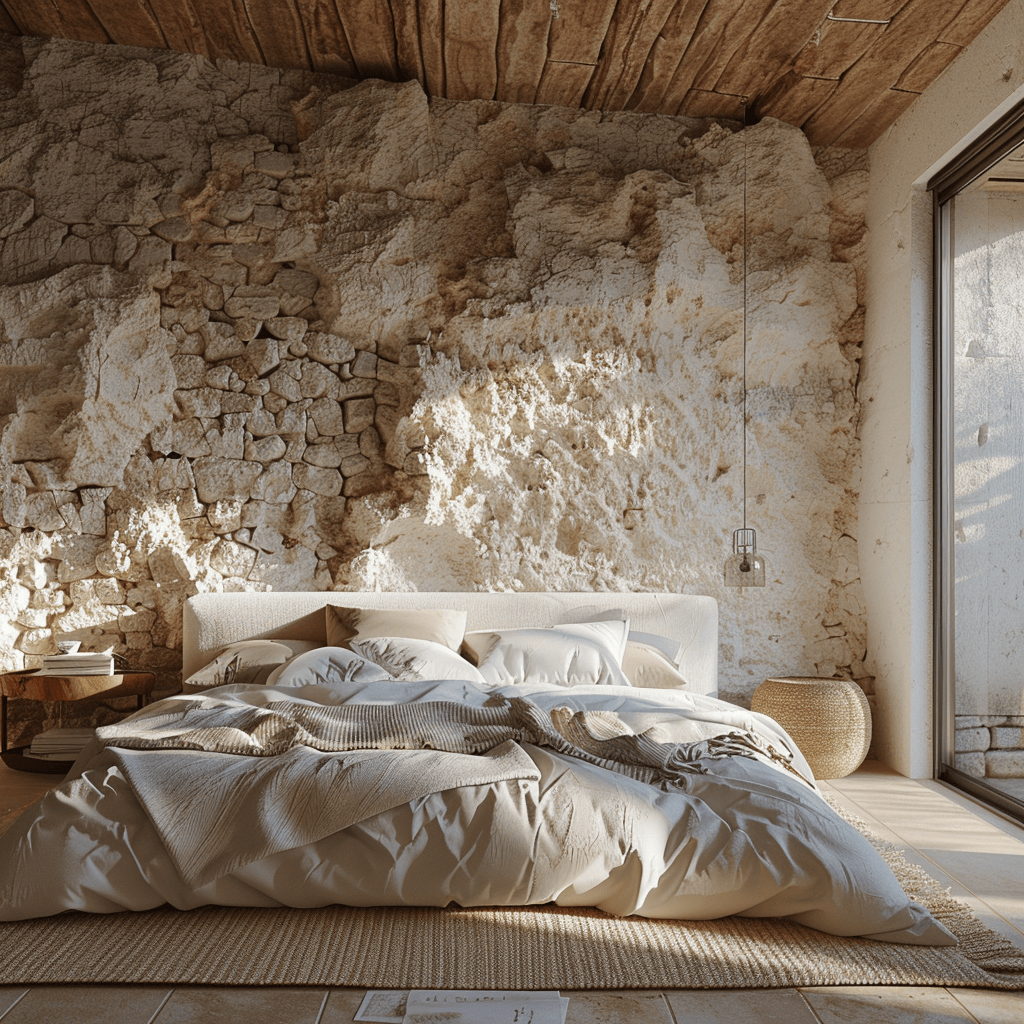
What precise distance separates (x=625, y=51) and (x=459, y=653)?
2.79m

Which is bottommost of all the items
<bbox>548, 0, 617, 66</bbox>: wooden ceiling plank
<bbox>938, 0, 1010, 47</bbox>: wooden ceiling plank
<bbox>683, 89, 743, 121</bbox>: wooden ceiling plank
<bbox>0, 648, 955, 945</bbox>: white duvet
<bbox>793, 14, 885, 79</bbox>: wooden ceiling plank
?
<bbox>0, 648, 955, 945</bbox>: white duvet

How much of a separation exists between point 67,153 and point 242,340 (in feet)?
3.88

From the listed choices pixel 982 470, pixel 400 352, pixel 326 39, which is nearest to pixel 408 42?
pixel 326 39

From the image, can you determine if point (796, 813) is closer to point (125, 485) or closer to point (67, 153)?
point (125, 485)

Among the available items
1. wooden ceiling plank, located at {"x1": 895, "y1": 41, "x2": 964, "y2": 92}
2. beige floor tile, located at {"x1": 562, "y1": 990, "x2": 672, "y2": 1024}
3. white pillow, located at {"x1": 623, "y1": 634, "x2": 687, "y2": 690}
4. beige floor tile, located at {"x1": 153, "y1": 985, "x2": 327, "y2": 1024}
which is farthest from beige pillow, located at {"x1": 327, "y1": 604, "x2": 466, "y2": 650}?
wooden ceiling plank, located at {"x1": 895, "y1": 41, "x2": 964, "y2": 92}

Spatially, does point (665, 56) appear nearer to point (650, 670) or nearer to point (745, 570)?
point (745, 570)

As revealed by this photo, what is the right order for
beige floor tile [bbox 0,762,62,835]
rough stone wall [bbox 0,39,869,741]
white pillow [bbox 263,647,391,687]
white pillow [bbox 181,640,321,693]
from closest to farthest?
beige floor tile [bbox 0,762,62,835], white pillow [bbox 263,647,391,687], white pillow [bbox 181,640,321,693], rough stone wall [bbox 0,39,869,741]

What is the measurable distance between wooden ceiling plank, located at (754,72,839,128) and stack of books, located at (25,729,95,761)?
14.0ft

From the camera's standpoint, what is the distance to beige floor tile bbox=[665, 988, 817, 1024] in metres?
1.80

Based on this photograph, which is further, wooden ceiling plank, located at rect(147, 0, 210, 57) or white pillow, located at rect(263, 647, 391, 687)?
wooden ceiling plank, located at rect(147, 0, 210, 57)

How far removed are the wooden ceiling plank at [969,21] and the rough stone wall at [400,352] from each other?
97 centimetres

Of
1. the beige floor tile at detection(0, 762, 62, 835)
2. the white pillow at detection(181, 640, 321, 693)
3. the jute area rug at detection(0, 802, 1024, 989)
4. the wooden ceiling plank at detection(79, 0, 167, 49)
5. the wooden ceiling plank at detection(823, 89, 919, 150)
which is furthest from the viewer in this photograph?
the wooden ceiling plank at detection(823, 89, 919, 150)

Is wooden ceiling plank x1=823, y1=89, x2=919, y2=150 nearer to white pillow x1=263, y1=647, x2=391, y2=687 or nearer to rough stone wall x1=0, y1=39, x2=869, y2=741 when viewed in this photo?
rough stone wall x1=0, y1=39, x2=869, y2=741

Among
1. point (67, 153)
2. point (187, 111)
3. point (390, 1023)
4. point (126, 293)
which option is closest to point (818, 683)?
point (390, 1023)
